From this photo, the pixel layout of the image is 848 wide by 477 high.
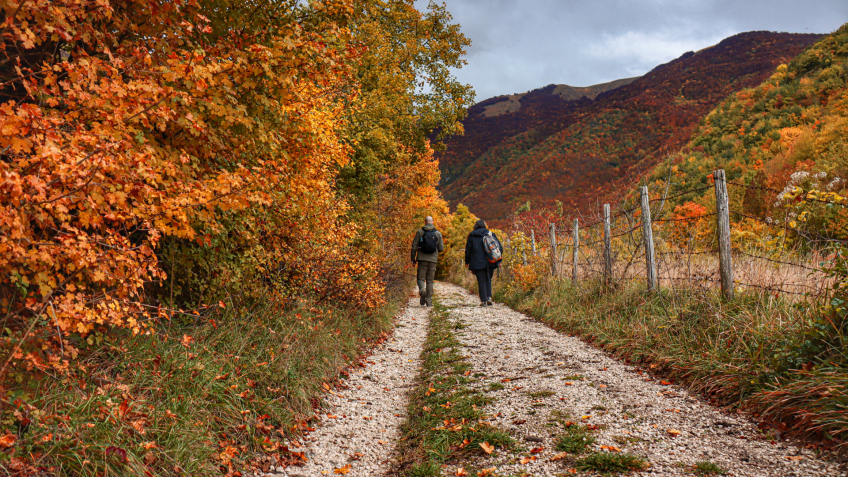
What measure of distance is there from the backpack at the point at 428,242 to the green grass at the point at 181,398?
255 inches

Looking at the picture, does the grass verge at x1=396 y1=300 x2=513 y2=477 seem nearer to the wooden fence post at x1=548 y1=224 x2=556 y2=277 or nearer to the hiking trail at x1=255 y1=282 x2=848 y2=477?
the hiking trail at x1=255 y1=282 x2=848 y2=477

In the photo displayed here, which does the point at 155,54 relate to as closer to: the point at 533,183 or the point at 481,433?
the point at 481,433

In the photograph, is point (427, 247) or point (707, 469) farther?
point (427, 247)

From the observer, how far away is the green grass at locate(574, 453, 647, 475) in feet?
8.36

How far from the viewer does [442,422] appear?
11.9ft

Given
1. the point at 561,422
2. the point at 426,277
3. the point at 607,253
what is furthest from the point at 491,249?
the point at 561,422

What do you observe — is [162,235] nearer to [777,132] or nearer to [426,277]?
[426,277]

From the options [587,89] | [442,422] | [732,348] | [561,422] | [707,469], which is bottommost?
[442,422]

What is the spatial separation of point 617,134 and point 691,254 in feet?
136

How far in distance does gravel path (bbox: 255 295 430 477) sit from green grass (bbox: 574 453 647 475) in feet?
4.79

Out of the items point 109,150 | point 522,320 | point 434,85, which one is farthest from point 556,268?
point 434,85

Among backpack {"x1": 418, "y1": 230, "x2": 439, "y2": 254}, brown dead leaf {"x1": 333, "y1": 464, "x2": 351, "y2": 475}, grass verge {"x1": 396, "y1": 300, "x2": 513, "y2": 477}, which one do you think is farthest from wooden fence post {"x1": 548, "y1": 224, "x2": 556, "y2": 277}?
brown dead leaf {"x1": 333, "y1": 464, "x2": 351, "y2": 475}

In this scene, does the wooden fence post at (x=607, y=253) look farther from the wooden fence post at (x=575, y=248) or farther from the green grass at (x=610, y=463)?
the green grass at (x=610, y=463)

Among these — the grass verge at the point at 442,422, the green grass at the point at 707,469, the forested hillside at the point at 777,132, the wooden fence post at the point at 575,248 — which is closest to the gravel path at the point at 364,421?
the grass verge at the point at 442,422
